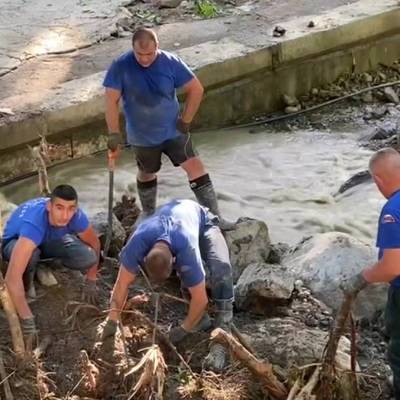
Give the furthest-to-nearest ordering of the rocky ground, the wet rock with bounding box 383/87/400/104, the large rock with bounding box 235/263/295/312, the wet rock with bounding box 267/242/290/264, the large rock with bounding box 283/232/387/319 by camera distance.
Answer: the wet rock with bounding box 383/87/400/104
the wet rock with bounding box 267/242/290/264
the large rock with bounding box 283/232/387/319
the large rock with bounding box 235/263/295/312
the rocky ground

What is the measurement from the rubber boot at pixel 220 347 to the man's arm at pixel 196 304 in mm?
143

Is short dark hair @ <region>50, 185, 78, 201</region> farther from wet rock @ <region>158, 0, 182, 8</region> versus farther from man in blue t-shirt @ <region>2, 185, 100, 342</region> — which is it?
wet rock @ <region>158, 0, 182, 8</region>

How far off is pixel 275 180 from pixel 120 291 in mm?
4100

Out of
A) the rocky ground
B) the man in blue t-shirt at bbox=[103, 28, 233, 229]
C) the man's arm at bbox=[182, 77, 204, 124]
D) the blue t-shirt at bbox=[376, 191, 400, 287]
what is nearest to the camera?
the blue t-shirt at bbox=[376, 191, 400, 287]

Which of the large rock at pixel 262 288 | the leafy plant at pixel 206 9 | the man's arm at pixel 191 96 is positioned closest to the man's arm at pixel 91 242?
the large rock at pixel 262 288

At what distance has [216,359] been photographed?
5273 millimetres

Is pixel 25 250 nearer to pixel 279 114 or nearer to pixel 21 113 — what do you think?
pixel 21 113

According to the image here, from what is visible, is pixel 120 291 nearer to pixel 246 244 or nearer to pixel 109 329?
pixel 109 329

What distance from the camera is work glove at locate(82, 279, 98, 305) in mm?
5750

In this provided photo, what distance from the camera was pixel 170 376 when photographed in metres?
5.12

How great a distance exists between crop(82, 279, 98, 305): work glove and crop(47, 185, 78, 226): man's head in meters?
0.48

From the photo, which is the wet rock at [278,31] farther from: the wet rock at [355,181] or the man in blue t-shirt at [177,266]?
the man in blue t-shirt at [177,266]

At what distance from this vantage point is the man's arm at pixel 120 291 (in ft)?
17.3

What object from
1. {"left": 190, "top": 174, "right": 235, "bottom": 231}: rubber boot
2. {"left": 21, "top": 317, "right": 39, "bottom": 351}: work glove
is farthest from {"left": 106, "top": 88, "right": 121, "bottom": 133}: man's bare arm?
{"left": 21, "top": 317, "right": 39, "bottom": 351}: work glove
